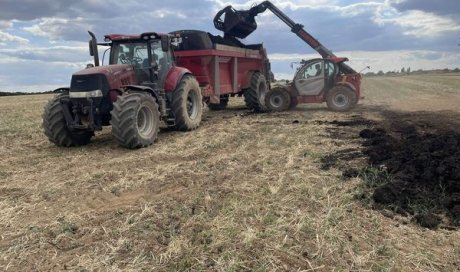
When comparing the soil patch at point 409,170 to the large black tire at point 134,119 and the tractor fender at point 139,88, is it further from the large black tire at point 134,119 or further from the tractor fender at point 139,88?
the tractor fender at point 139,88

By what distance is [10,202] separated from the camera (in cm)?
615

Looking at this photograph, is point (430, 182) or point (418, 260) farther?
point (430, 182)

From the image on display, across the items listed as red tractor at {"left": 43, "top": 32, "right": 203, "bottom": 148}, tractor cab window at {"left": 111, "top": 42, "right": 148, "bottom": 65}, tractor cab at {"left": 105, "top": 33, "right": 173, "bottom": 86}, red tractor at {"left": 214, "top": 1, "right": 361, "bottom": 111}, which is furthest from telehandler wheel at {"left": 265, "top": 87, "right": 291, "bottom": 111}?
tractor cab window at {"left": 111, "top": 42, "right": 148, "bottom": 65}

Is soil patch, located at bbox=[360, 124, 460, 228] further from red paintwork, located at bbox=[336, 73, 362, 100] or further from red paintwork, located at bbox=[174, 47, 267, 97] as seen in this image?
red paintwork, located at bbox=[336, 73, 362, 100]

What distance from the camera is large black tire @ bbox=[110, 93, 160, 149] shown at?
9.04 m

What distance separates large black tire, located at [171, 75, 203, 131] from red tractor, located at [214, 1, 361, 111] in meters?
5.12

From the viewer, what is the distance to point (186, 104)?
38.9 feet

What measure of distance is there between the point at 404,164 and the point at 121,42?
738 cm

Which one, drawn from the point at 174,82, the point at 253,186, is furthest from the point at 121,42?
the point at 253,186

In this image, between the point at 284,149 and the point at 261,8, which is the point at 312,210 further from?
the point at 261,8

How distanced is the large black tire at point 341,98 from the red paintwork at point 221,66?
10.3 ft

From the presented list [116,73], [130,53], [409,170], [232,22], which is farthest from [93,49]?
[409,170]

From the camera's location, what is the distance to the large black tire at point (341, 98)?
16281mm

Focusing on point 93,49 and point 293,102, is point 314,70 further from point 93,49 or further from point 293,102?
point 93,49
